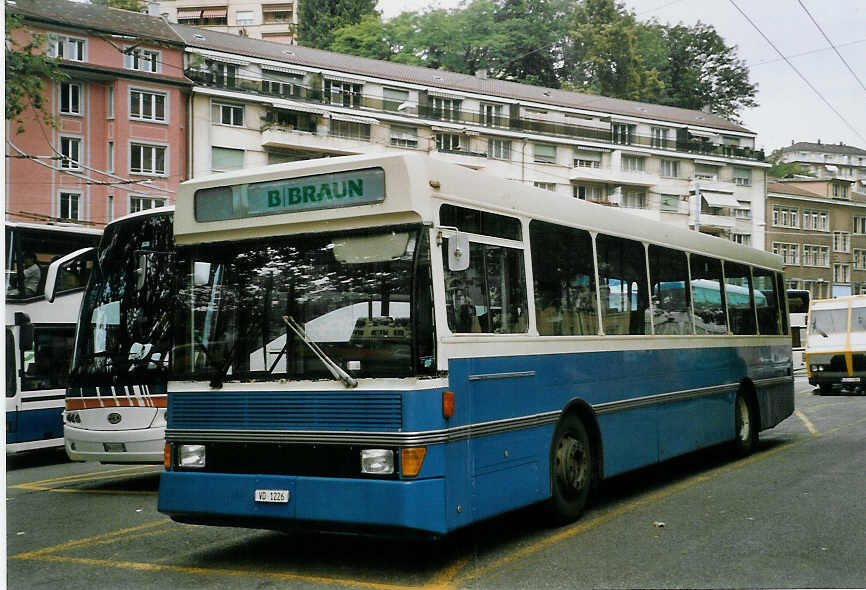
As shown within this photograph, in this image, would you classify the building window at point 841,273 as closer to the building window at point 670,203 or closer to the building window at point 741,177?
the building window at point 741,177

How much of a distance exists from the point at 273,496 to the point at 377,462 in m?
0.85

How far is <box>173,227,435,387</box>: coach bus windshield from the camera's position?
6801mm

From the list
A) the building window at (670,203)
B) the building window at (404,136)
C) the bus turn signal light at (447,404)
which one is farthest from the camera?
the building window at (670,203)

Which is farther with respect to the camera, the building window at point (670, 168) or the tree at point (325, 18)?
the building window at point (670, 168)

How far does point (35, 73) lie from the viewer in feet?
83.8

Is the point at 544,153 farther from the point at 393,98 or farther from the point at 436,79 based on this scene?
the point at 436,79

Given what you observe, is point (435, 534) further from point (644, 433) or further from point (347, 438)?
point (644, 433)

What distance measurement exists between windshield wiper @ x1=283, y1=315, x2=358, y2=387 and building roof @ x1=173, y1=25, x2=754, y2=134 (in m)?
25.3

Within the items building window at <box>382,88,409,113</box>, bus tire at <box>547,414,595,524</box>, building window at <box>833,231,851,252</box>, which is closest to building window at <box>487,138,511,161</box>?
building window at <box>382,88,409,113</box>

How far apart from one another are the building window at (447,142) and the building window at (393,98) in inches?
106

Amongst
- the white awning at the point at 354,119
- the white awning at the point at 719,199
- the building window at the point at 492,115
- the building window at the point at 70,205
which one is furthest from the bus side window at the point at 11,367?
the white awning at the point at 719,199

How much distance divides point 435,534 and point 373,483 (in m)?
0.53

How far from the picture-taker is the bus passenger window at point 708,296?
40.0 ft

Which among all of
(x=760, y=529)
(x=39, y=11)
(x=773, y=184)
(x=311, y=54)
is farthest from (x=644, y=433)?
(x=773, y=184)
